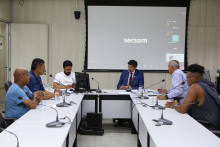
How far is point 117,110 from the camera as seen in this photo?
4.29 m

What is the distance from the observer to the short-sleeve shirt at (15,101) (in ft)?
8.64

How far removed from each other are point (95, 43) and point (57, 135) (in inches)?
179

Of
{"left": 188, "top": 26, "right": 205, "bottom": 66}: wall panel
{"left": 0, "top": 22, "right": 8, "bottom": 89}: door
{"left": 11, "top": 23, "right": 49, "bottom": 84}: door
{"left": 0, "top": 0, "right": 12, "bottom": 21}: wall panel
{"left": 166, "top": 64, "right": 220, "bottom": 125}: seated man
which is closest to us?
{"left": 166, "top": 64, "right": 220, "bottom": 125}: seated man

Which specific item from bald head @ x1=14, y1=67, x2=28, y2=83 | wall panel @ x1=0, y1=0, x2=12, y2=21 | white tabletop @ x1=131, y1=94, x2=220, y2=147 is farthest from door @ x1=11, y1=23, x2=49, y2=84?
white tabletop @ x1=131, y1=94, x2=220, y2=147

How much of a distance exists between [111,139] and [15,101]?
1.77 m

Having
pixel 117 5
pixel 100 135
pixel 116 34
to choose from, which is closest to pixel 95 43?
pixel 116 34

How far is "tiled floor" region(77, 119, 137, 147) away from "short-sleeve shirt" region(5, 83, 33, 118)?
118 centimetres

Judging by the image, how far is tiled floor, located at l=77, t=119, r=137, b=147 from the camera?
348cm

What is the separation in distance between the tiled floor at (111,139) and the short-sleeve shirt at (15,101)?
3.86 ft

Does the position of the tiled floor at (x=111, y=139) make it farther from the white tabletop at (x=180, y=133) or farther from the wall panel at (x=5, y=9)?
the wall panel at (x=5, y=9)

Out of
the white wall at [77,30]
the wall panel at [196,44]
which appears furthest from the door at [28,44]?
the wall panel at [196,44]

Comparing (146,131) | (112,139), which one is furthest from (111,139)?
(146,131)

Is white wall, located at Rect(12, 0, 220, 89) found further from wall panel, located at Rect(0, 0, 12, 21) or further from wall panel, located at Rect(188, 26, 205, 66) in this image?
wall panel, located at Rect(0, 0, 12, 21)

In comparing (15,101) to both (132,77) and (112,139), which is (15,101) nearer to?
(112,139)
